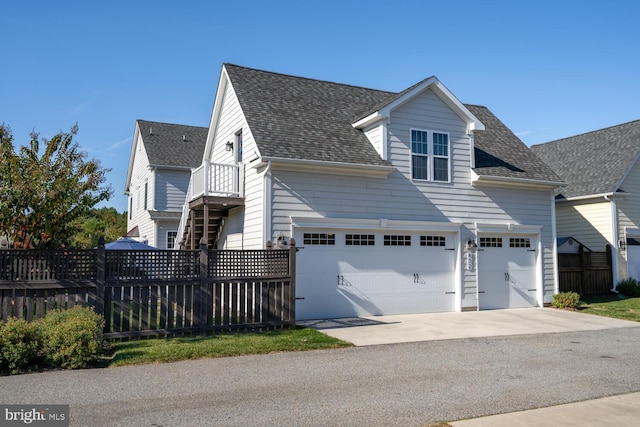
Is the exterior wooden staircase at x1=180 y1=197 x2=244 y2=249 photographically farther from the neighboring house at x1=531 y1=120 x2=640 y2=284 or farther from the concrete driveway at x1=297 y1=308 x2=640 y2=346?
the neighboring house at x1=531 y1=120 x2=640 y2=284

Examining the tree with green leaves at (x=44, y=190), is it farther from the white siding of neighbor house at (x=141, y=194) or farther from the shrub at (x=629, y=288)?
the shrub at (x=629, y=288)

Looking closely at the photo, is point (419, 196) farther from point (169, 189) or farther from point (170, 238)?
point (169, 189)

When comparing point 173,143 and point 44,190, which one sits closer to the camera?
point 44,190

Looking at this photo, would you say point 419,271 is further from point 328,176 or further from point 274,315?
point 274,315

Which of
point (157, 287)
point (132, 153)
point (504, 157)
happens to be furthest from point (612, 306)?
point (132, 153)

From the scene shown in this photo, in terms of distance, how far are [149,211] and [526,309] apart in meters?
17.7

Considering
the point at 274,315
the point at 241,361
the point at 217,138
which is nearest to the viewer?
the point at 241,361

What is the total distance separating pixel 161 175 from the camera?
2670 cm

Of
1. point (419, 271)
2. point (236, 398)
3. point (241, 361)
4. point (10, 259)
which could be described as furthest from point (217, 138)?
point (236, 398)

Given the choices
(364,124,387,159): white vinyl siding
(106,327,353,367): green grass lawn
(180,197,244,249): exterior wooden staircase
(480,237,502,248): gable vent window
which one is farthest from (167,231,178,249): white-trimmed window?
(106,327,353,367): green grass lawn

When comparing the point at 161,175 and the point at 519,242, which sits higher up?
the point at 161,175

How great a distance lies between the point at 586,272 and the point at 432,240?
8.53 metres

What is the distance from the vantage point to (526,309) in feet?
56.7

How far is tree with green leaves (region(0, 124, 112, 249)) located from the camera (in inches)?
482
